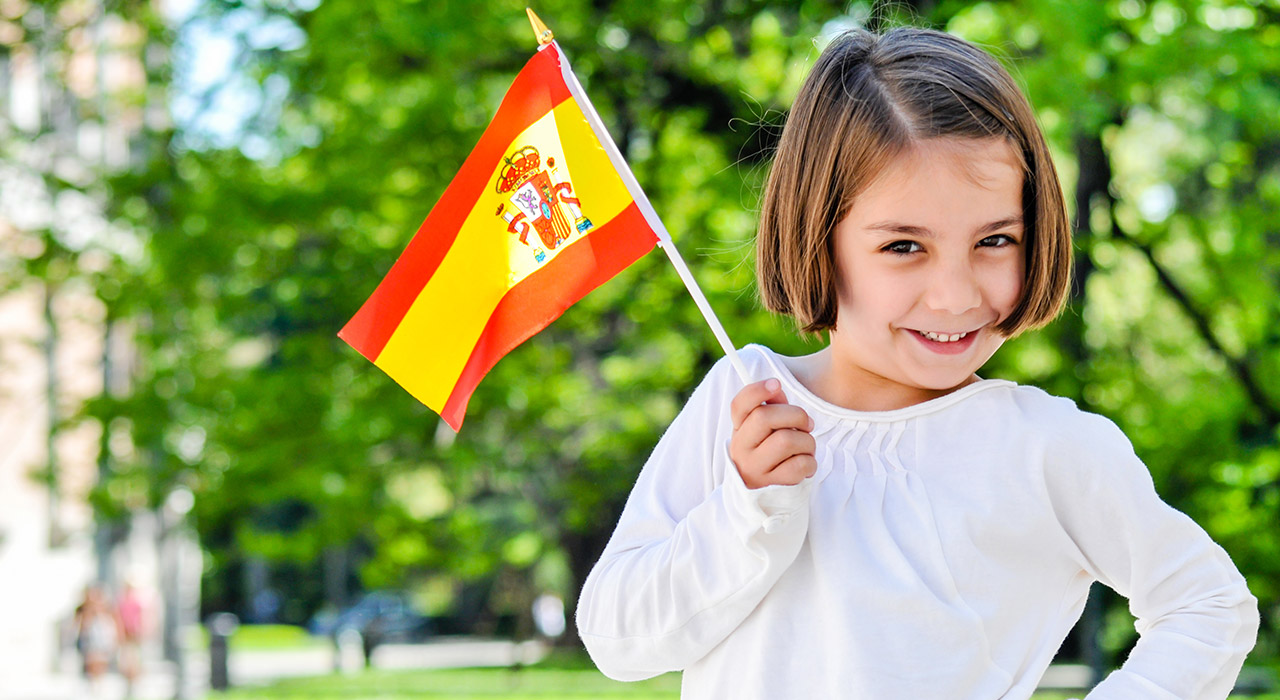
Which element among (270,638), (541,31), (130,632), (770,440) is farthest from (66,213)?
(270,638)

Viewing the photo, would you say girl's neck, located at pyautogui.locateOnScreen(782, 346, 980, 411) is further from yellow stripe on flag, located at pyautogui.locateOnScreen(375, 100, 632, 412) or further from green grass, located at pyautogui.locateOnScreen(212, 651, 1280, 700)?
green grass, located at pyautogui.locateOnScreen(212, 651, 1280, 700)

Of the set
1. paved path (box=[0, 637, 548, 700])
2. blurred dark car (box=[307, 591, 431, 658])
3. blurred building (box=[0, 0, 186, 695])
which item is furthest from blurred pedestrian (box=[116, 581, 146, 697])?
blurred dark car (box=[307, 591, 431, 658])

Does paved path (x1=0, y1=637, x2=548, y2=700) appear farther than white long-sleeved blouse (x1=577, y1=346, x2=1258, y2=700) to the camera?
Yes

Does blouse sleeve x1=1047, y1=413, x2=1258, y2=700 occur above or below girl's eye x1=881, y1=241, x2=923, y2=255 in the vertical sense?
below

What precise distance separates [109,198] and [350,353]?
7.52ft

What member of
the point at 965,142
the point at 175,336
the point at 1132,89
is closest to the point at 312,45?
the point at 175,336

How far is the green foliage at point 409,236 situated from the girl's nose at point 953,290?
6.63 m

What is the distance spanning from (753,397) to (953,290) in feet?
0.93

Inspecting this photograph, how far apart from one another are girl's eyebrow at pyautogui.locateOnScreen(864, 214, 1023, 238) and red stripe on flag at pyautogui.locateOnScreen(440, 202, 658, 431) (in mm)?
464

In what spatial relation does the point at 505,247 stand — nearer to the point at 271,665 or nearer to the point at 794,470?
the point at 794,470

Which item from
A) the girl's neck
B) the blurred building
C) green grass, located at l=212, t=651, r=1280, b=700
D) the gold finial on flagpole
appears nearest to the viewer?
the girl's neck

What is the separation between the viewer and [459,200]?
2.17m

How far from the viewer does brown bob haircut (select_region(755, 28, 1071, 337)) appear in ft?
5.72

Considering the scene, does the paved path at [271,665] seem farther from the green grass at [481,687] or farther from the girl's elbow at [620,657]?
the girl's elbow at [620,657]
